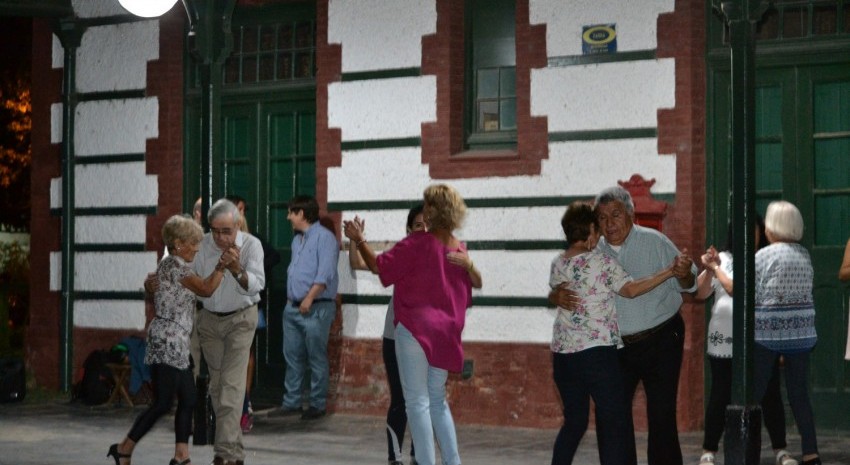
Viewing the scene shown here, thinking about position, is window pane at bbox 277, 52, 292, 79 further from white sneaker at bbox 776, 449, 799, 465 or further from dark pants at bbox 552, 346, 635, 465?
dark pants at bbox 552, 346, 635, 465

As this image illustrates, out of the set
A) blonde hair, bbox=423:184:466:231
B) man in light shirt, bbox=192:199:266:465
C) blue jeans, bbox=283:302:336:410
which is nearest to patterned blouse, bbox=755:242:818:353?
blonde hair, bbox=423:184:466:231

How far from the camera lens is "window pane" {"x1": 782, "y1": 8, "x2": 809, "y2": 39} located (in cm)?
1275

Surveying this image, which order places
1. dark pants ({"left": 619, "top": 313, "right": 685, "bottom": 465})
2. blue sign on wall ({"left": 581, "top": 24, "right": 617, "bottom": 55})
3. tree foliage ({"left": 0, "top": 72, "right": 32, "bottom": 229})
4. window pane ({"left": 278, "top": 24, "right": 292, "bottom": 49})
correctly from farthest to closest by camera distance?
tree foliage ({"left": 0, "top": 72, "right": 32, "bottom": 229}) → window pane ({"left": 278, "top": 24, "right": 292, "bottom": 49}) → blue sign on wall ({"left": 581, "top": 24, "right": 617, "bottom": 55}) → dark pants ({"left": 619, "top": 313, "right": 685, "bottom": 465})

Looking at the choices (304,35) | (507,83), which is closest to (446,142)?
(507,83)

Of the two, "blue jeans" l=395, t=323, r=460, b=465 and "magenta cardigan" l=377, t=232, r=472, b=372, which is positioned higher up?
"magenta cardigan" l=377, t=232, r=472, b=372

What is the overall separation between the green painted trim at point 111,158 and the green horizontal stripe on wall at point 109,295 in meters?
1.29

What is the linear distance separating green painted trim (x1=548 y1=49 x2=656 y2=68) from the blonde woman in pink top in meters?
3.78

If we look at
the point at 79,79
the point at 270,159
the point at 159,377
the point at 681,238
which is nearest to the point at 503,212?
the point at 681,238

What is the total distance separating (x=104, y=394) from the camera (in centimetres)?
1563

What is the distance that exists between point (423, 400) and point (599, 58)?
15.4 feet

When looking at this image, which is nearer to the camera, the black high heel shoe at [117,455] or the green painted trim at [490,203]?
the black high heel shoe at [117,455]

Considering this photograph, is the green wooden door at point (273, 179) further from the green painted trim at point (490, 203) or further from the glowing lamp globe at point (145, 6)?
the glowing lamp globe at point (145, 6)

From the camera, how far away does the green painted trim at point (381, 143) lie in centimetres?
1434

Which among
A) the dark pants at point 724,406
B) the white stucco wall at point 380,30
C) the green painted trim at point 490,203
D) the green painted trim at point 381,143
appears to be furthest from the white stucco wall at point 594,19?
the dark pants at point 724,406
